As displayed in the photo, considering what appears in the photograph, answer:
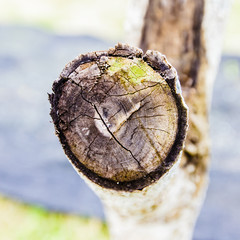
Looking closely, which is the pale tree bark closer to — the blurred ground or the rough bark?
the rough bark

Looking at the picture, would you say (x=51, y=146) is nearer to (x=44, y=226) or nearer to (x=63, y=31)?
(x=44, y=226)

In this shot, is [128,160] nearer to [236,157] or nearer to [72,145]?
[72,145]

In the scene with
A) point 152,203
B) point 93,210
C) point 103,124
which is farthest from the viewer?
point 93,210

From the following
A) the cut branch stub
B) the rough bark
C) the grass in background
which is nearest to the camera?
the cut branch stub

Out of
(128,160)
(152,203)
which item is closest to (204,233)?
(152,203)

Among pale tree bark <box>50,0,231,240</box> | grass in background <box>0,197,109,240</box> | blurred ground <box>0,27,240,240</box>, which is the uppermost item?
pale tree bark <box>50,0,231,240</box>

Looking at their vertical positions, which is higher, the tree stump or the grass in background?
the tree stump

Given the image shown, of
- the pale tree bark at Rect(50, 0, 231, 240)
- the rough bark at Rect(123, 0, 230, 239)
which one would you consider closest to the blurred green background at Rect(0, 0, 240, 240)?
the rough bark at Rect(123, 0, 230, 239)

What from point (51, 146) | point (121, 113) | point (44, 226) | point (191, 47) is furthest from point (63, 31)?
point (121, 113)
